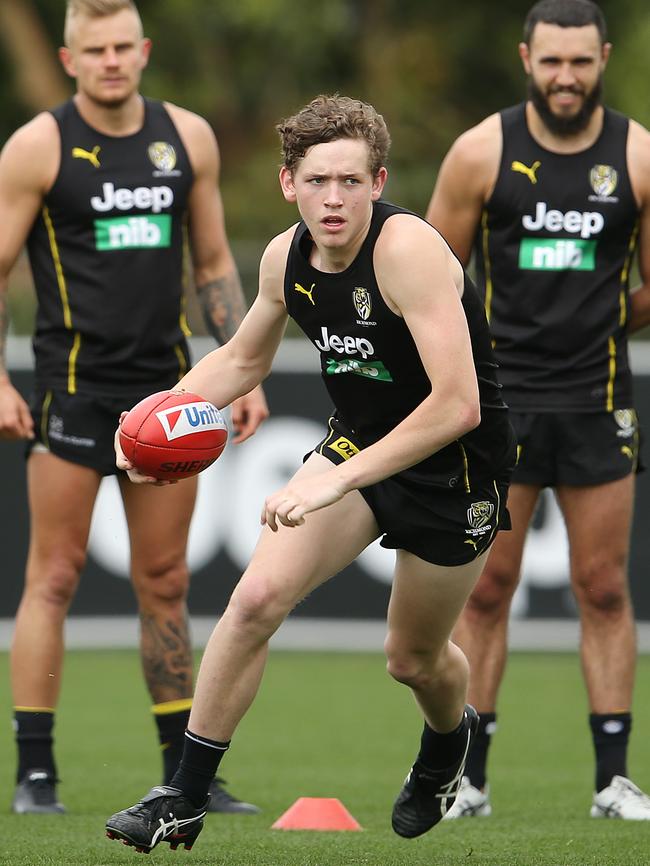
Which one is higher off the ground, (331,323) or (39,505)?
(331,323)

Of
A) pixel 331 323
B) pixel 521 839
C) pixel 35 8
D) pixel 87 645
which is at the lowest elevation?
pixel 87 645

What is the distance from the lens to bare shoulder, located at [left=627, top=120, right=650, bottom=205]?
6695 millimetres

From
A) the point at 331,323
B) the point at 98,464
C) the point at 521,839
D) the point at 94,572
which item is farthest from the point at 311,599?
the point at 331,323

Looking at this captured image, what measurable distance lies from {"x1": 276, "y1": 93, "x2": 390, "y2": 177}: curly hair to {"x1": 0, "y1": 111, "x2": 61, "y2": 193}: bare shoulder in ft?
5.76

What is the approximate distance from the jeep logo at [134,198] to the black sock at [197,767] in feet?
7.43

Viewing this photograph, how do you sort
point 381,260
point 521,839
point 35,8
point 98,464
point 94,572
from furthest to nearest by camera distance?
point 35,8 < point 94,572 < point 98,464 < point 521,839 < point 381,260

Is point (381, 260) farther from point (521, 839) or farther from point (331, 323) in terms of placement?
point (521, 839)

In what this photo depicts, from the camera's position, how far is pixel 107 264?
6.77 meters

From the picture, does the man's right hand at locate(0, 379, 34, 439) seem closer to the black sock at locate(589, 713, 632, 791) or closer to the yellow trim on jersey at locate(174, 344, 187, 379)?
the yellow trim on jersey at locate(174, 344, 187, 379)

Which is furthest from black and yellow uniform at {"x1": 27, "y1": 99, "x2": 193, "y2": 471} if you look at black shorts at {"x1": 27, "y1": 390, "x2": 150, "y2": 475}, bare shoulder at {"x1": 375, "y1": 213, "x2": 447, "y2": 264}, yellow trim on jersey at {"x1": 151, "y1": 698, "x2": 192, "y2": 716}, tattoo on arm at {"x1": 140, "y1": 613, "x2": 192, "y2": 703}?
bare shoulder at {"x1": 375, "y1": 213, "x2": 447, "y2": 264}

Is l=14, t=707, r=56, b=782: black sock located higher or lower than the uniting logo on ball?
lower

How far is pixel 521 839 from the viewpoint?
5.94 m

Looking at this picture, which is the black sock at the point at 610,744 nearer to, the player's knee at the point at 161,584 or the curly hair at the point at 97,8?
the player's knee at the point at 161,584

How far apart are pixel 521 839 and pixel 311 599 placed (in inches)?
217
